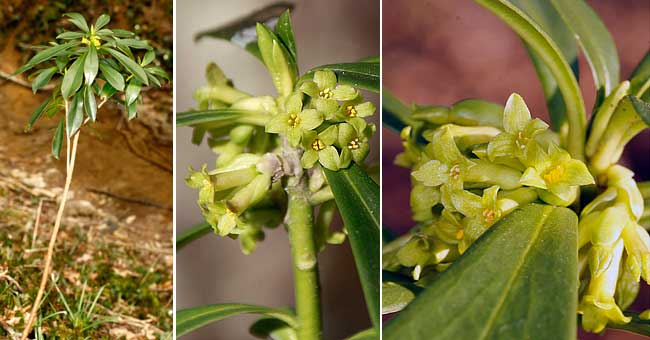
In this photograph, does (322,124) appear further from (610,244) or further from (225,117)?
(610,244)

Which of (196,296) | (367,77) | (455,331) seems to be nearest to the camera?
(455,331)

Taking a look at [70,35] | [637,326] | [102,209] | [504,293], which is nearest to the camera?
[504,293]

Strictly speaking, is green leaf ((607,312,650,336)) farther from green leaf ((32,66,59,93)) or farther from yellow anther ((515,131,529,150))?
green leaf ((32,66,59,93))

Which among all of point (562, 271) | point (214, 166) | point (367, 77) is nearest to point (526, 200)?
point (562, 271)

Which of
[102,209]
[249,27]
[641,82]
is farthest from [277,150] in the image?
[102,209]

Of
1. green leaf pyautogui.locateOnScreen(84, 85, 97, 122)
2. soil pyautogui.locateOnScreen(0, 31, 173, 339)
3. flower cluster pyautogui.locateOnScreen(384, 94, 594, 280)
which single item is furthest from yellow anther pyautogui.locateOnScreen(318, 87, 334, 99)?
soil pyautogui.locateOnScreen(0, 31, 173, 339)

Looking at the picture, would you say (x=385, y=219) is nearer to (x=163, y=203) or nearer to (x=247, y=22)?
(x=247, y=22)

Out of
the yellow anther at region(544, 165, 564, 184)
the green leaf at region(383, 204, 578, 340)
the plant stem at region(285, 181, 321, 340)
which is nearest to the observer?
the green leaf at region(383, 204, 578, 340)
